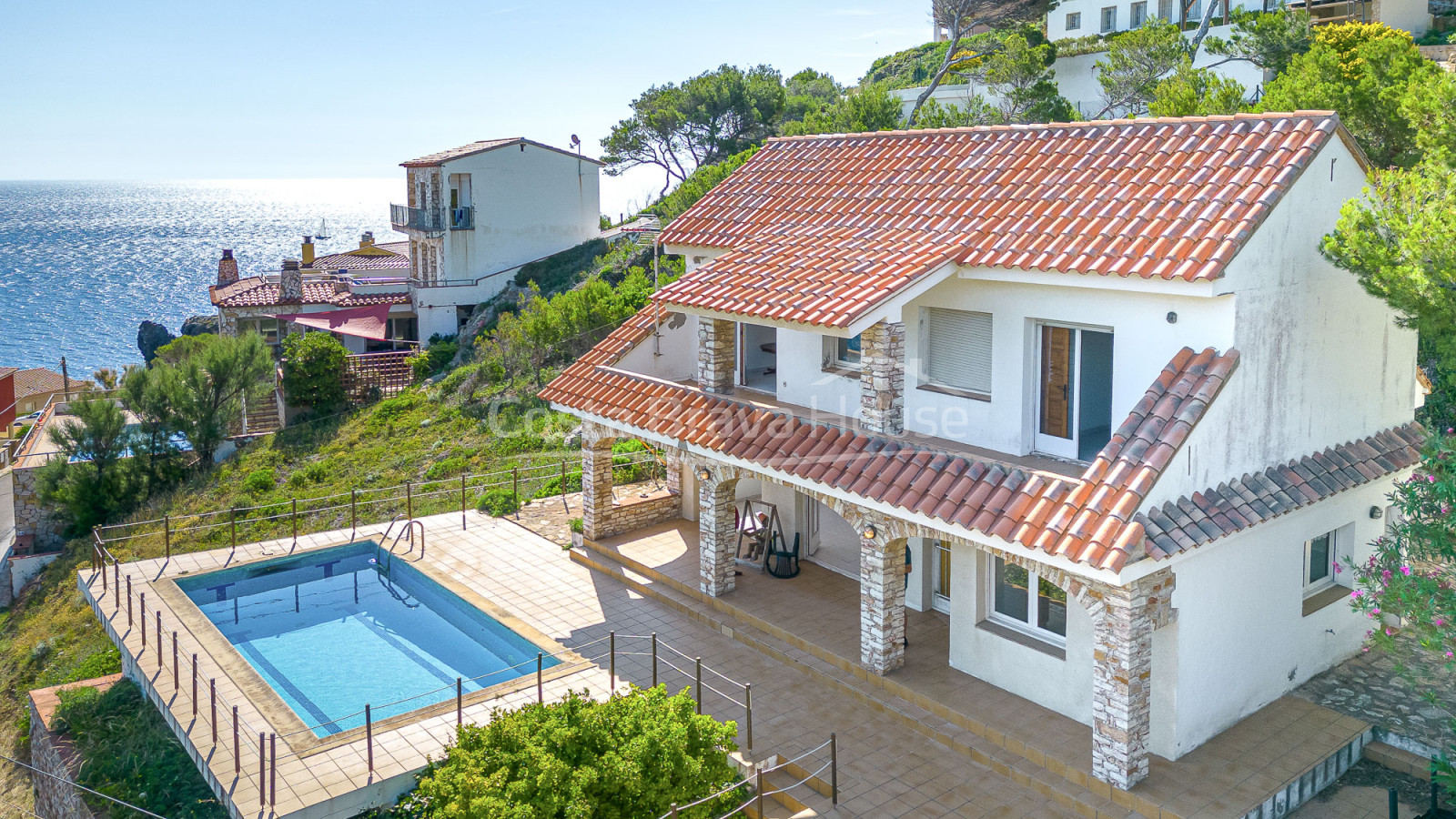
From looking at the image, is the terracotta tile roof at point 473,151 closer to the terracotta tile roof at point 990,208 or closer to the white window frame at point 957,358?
the terracotta tile roof at point 990,208

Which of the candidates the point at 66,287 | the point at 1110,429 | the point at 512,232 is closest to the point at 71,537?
the point at 512,232

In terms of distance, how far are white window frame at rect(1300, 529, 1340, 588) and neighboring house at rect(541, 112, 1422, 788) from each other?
43mm

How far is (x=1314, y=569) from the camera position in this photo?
50.9ft

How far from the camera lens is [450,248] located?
52156 mm

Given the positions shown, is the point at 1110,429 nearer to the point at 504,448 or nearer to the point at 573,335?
the point at 504,448

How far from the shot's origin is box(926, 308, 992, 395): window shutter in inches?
610

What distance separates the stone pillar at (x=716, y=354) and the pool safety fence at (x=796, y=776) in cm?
676

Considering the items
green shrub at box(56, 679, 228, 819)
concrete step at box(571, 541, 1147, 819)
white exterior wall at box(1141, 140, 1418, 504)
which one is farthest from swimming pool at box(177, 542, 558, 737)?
white exterior wall at box(1141, 140, 1418, 504)

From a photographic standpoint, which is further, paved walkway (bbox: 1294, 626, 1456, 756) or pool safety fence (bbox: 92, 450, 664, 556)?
pool safety fence (bbox: 92, 450, 664, 556)

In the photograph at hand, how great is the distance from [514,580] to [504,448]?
1196cm

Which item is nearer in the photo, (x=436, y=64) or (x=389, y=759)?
(x=389, y=759)

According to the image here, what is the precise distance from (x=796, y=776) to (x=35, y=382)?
187ft

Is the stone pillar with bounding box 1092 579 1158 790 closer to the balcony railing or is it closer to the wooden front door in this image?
the wooden front door

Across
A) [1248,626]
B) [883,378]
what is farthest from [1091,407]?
[1248,626]
